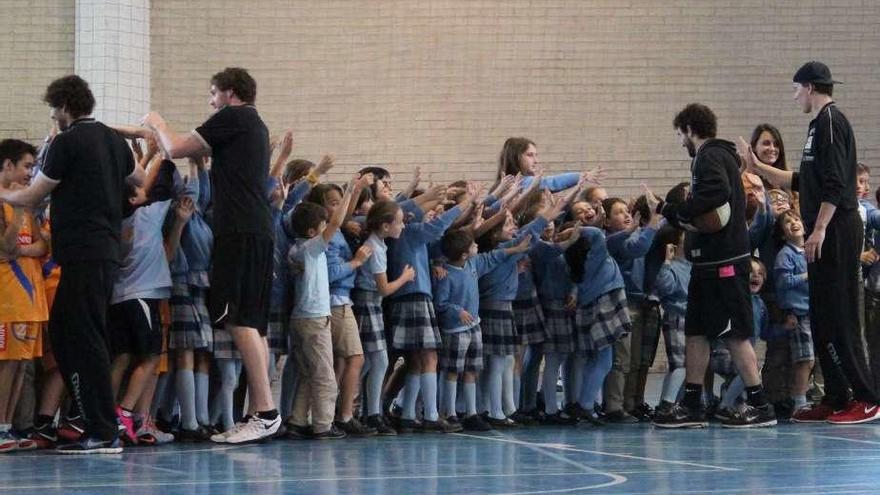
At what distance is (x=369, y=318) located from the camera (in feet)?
27.3

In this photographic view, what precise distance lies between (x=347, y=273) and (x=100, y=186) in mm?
1635

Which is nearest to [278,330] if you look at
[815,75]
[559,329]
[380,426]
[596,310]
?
[380,426]

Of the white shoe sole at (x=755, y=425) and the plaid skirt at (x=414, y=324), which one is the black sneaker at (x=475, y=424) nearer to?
the plaid skirt at (x=414, y=324)

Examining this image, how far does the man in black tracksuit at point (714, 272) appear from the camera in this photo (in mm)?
8281

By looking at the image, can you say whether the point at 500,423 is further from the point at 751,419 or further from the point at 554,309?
the point at 751,419

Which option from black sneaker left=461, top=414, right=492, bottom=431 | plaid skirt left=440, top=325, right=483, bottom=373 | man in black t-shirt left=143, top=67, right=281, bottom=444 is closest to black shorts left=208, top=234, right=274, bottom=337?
man in black t-shirt left=143, top=67, right=281, bottom=444

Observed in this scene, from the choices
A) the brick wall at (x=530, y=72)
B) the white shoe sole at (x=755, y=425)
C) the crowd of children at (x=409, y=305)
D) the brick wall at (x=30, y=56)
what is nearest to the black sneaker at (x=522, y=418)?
the crowd of children at (x=409, y=305)

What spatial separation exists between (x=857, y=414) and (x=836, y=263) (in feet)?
2.87

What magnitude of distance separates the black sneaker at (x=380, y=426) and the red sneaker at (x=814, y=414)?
2.45 meters

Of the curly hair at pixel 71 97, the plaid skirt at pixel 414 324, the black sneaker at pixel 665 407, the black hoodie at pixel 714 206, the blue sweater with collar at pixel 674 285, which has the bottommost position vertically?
the black sneaker at pixel 665 407

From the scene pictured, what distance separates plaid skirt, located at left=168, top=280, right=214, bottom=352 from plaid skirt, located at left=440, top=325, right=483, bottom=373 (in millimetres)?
1464

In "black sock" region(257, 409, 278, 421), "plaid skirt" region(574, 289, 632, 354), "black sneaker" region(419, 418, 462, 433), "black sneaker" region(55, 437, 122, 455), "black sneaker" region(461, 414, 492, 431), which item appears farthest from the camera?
"plaid skirt" region(574, 289, 632, 354)

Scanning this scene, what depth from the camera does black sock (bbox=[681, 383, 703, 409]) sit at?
8.40 m

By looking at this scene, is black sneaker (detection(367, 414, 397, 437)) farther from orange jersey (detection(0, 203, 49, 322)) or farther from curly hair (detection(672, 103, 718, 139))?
curly hair (detection(672, 103, 718, 139))
